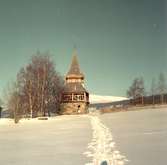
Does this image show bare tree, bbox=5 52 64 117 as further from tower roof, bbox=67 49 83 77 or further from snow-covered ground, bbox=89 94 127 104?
tower roof, bbox=67 49 83 77

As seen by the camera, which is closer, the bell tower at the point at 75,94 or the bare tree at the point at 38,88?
the bare tree at the point at 38,88

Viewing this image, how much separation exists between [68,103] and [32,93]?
18426 millimetres

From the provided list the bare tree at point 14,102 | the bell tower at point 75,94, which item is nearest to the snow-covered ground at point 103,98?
the bell tower at point 75,94

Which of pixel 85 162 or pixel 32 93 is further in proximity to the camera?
pixel 32 93

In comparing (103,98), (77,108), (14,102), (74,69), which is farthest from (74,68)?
(14,102)

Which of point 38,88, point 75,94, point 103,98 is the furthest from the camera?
point 75,94

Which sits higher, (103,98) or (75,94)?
(75,94)

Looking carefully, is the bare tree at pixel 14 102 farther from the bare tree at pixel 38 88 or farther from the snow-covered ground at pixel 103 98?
the snow-covered ground at pixel 103 98

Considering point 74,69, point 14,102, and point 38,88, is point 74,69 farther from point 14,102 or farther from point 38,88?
point 14,102

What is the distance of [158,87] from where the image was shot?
4375 cm

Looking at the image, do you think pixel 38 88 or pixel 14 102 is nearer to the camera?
pixel 14 102

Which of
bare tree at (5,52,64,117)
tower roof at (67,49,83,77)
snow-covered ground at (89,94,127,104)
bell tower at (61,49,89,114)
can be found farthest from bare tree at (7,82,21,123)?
tower roof at (67,49,83,77)

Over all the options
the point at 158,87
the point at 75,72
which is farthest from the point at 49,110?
the point at 75,72

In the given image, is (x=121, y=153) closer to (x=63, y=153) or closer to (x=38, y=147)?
(x=63, y=153)
